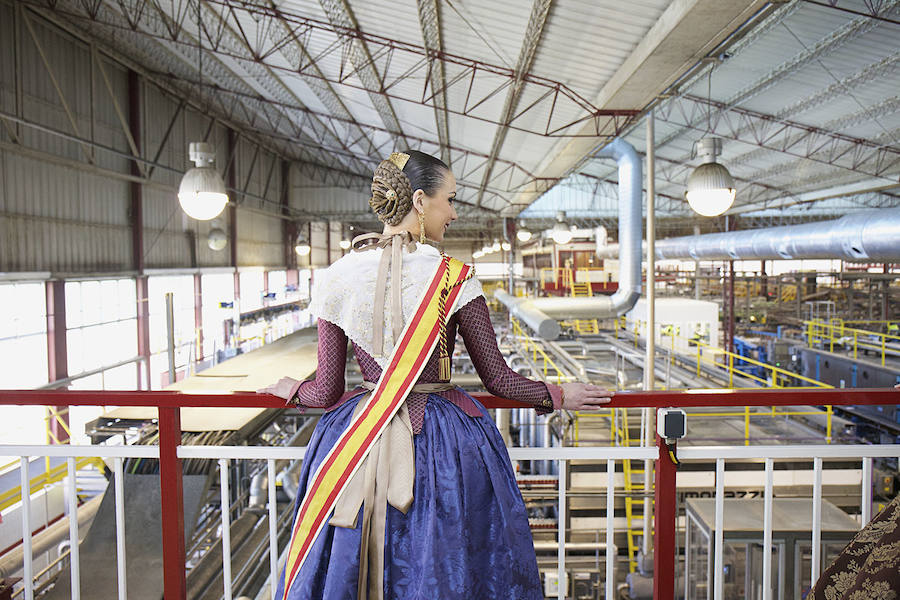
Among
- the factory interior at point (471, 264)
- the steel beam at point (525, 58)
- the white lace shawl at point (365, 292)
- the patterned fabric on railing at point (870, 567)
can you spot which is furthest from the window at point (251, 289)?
the patterned fabric on railing at point (870, 567)

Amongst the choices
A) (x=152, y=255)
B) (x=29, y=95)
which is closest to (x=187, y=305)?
(x=152, y=255)

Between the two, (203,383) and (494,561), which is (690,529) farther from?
(203,383)

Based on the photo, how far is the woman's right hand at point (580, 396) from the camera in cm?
167

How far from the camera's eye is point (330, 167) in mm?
27188

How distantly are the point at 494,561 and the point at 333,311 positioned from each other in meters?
0.73

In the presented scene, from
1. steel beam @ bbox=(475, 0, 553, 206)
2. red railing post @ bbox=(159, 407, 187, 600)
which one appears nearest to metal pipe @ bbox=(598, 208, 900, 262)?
steel beam @ bbox=(475, 0, 553, 206)

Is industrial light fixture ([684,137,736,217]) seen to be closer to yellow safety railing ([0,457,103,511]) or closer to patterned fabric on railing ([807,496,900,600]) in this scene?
patterned fabric on railing ([807,496,900,600])

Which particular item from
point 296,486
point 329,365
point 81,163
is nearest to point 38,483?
point 296,486

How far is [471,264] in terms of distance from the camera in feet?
9.04

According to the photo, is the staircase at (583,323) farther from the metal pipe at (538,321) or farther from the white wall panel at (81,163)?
the white wall panel at (81,163)

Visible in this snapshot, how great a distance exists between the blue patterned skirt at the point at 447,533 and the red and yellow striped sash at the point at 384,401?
0.06 meters

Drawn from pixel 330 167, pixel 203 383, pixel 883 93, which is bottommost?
pixel 203 383

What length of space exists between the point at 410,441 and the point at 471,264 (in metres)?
1.41

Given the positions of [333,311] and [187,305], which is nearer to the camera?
[333,311]
